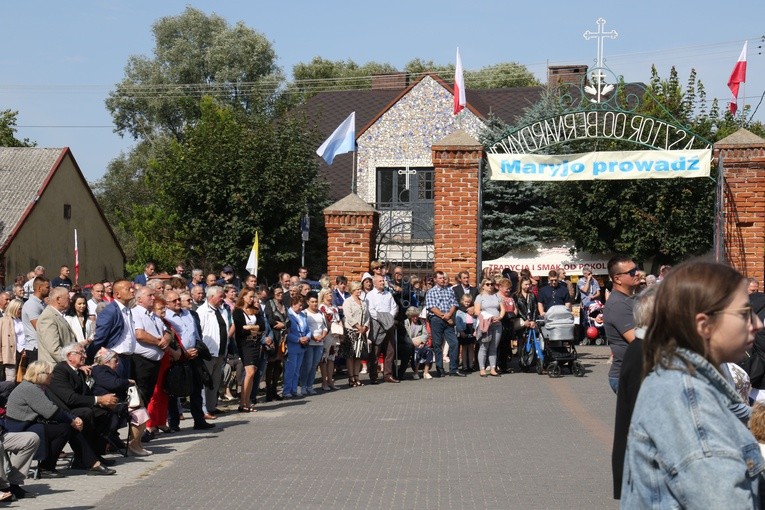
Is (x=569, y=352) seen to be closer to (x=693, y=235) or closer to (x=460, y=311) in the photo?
(x=460, y=311)

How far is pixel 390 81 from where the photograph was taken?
52.7 metres

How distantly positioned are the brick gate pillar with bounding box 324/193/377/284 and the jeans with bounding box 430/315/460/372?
8.44 ft

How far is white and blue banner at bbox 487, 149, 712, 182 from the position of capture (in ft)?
72.0

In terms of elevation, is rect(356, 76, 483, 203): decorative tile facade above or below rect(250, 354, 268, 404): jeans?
above

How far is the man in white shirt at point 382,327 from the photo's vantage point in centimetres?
1984

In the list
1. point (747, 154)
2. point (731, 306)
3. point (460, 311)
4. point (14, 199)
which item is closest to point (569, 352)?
point (460, 311)

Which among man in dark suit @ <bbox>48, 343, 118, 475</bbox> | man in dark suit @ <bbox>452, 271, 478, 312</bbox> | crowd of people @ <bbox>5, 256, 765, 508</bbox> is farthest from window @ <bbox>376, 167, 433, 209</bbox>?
man in dark suit @ <bbox>48, 343, 118, 475</bbox>

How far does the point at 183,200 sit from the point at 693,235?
15654 mm

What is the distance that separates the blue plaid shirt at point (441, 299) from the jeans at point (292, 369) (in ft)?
11.9

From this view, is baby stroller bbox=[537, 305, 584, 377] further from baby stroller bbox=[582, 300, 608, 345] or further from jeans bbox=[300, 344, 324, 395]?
jeans bbox=[300, 344, 324, 395]

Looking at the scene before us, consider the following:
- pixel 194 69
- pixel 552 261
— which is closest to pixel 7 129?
pixel 194 69

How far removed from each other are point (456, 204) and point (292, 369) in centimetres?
587

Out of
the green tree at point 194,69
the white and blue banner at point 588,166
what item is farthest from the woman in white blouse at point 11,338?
the green tree at point 194,69

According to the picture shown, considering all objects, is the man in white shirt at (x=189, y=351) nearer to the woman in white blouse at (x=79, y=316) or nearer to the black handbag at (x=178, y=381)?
the black handbag at (x=178, y=381)
